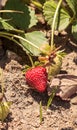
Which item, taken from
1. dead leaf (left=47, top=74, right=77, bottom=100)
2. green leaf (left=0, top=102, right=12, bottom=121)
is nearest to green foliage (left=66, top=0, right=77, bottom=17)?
dead leaf (left=47, top=74, right=77, bottom=100)

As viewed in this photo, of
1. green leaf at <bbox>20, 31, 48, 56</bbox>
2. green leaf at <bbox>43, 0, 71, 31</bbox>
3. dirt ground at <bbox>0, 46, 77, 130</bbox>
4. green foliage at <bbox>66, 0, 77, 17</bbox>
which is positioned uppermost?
green foliage at <bbox>66, 0, 77, 17</bbox>

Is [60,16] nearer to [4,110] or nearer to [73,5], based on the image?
[73,5]

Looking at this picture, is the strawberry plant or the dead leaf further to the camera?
the strawberry plant

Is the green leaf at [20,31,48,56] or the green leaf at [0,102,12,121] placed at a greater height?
the green leaf at [20,31,48,56]

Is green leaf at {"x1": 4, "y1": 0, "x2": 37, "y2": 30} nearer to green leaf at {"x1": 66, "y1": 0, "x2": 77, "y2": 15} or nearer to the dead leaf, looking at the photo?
green leaf at {"x1": 66, "y1": 0, "x2": 77, "y2": 15}

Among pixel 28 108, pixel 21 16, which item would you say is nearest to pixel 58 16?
pixel 21 16

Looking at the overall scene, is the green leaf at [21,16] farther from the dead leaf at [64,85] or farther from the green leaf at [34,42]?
the dead leaf at [64,85]

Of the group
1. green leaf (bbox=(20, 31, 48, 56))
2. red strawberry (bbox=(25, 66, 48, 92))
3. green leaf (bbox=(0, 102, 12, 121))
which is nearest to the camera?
green leaf (bbox=(0, 102, 12, 121))
